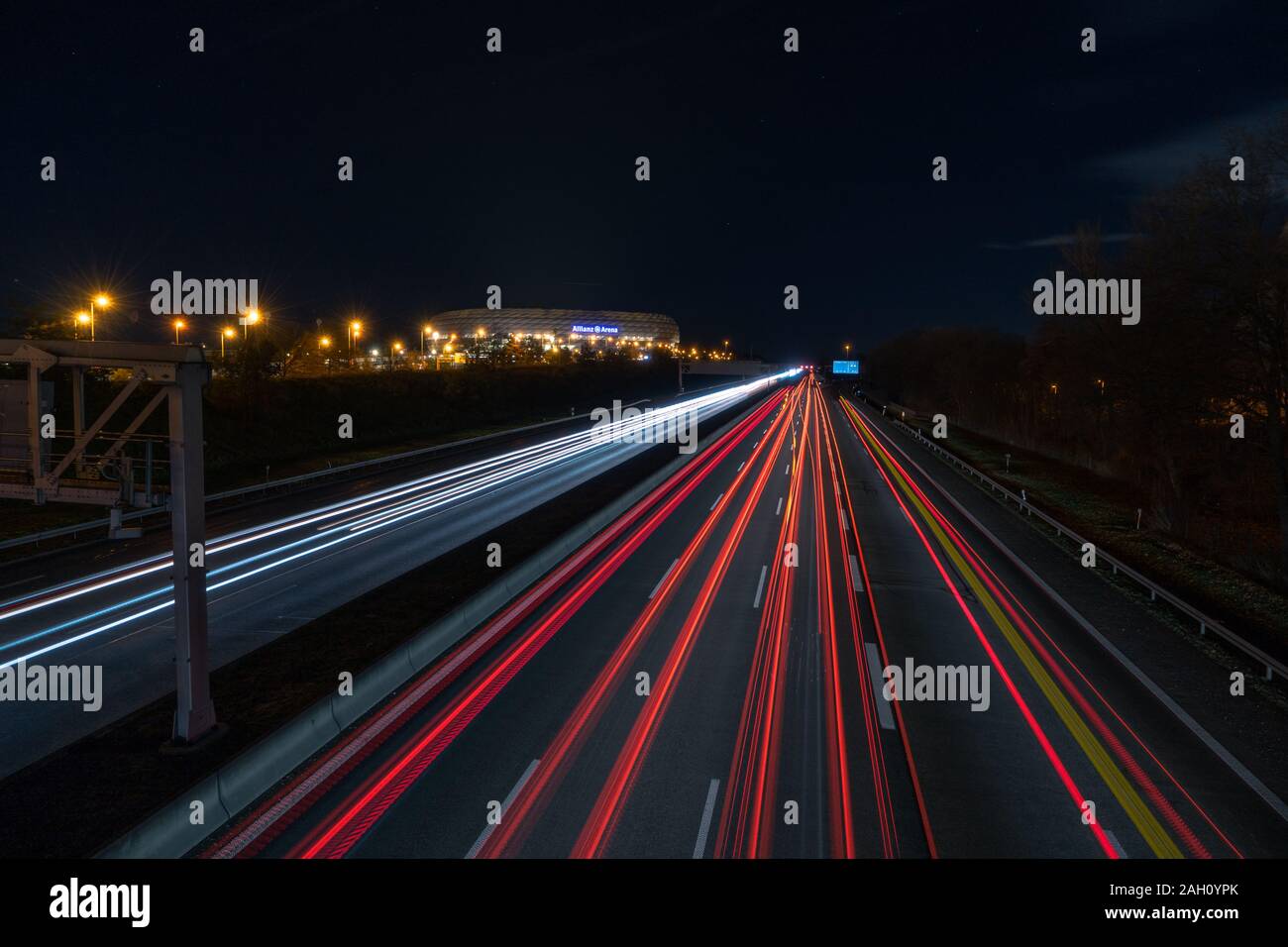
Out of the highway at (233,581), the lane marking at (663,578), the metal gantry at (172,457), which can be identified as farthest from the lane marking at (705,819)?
the lane marking at (663,578)

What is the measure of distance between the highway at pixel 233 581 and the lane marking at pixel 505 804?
5.82 m

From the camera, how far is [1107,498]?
3491 centimetres

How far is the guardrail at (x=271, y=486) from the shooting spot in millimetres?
20406

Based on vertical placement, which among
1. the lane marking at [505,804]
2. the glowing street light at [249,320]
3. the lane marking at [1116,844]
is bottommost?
the lane marking at [1116,844]

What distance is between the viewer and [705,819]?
8.03m

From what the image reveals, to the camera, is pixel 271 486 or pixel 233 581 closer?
pixel 233 581

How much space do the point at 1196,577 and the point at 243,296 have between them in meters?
25.5

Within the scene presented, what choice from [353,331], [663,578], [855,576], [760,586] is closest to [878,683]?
[760,586]

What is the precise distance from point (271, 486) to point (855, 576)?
70.7 ft

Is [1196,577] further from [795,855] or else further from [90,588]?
[90,588]

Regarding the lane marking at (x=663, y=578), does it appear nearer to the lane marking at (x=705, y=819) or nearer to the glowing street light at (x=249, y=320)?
the lane marking at (x=705, y=819)

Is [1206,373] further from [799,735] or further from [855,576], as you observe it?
[799,735]

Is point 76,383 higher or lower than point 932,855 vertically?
higher
